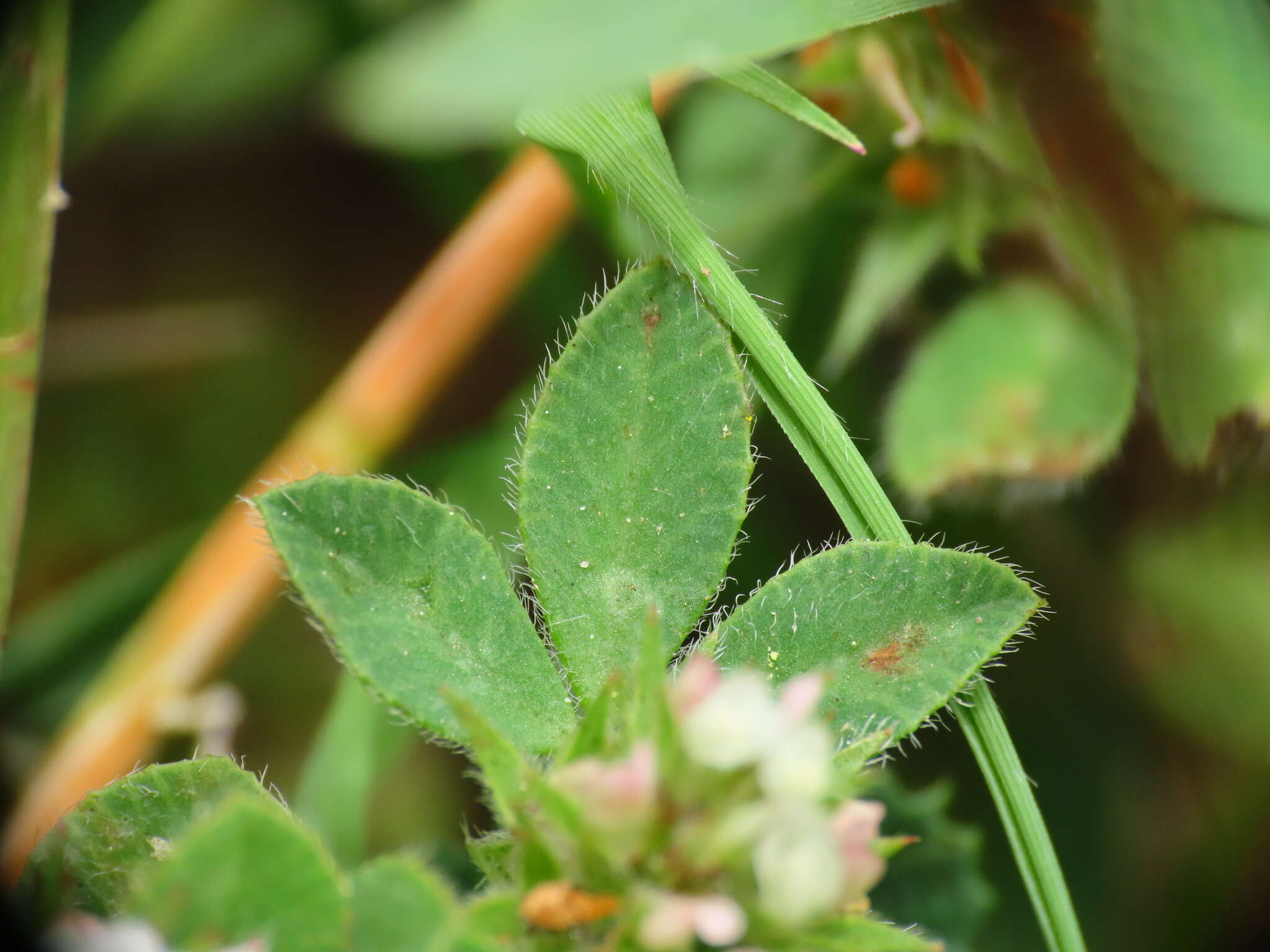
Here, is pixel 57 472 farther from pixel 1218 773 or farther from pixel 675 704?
pixel 1218 773

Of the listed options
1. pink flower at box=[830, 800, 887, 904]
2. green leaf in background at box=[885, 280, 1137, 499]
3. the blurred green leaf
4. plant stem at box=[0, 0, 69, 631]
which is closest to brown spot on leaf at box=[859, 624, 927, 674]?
pink flower at box=[830, 800, 887, 904]

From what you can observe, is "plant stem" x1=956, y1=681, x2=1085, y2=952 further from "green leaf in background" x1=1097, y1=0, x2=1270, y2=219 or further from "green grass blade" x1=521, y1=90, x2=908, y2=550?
"green leaf in background" x1=1097, y1=0, x2=1270, y2=219

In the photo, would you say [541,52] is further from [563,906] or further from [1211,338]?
[1211,338]

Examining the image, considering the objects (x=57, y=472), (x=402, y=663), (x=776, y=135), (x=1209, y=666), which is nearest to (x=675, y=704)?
(x=402, y=663)

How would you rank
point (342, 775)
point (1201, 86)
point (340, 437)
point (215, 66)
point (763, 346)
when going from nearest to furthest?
point (763, 346) → point (1201, 86) → point (342, 775) → point (340, 437) → point (215, 66)

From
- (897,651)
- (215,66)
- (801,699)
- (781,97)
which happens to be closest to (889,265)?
(781,97)

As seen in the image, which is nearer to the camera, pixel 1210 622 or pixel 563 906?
pixel 563 906
